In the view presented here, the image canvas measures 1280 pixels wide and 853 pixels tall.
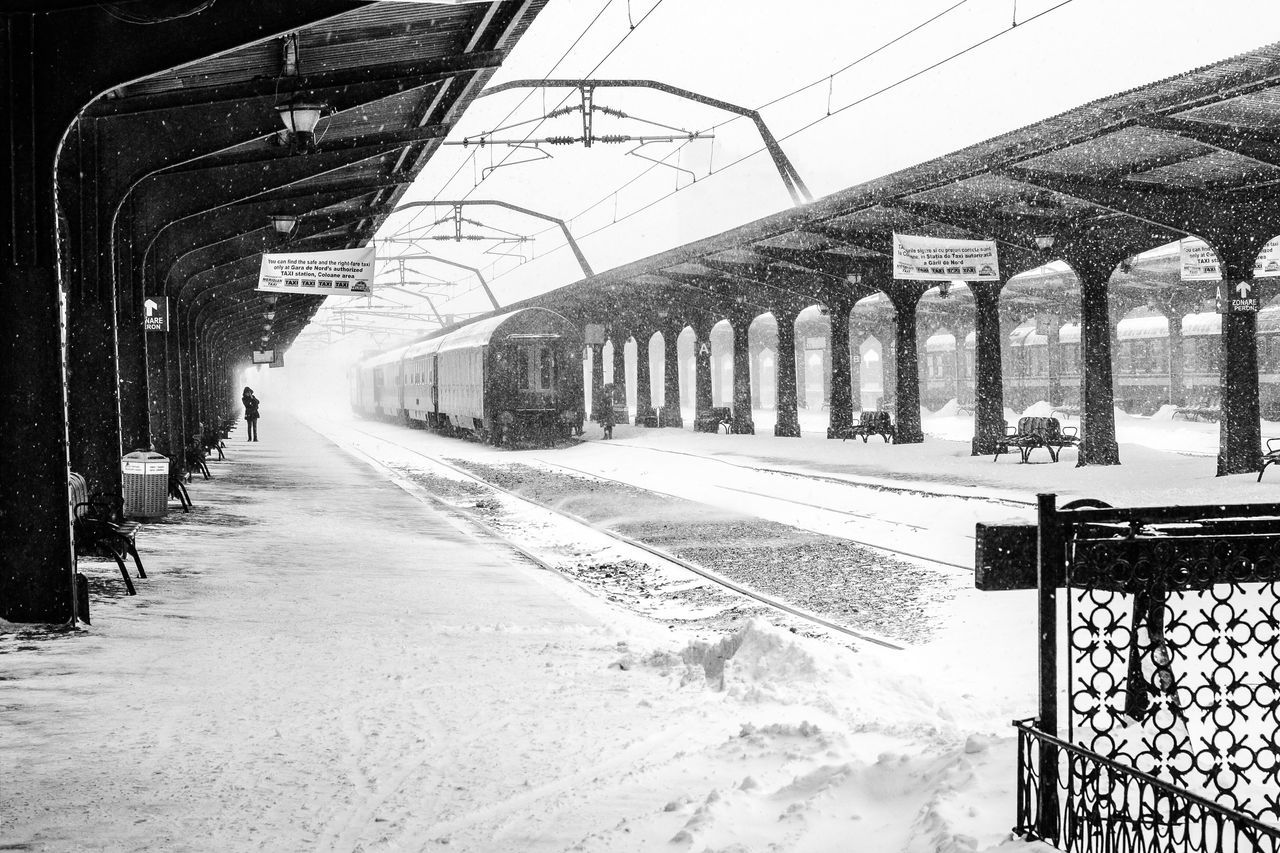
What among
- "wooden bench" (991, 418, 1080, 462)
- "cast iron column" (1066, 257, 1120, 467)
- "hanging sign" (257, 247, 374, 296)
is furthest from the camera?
"wooden bench" (991, 418, 1080, 462)

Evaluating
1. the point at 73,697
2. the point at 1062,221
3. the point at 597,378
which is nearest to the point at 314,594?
the point at 73,697

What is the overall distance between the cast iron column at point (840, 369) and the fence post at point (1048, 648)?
2312 cm

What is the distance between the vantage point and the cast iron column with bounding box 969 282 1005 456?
22438 mm

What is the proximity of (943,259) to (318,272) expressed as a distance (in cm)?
930

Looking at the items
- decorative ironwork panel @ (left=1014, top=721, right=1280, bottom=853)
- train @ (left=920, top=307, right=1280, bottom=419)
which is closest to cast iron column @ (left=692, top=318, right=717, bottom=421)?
train @ (left=920, top=307, right=1280, bottom=419)

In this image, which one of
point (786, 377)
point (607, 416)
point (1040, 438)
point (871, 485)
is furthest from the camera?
point (607, 416)

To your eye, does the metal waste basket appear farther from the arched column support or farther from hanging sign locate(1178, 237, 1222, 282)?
the arched column support

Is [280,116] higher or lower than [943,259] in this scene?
higher

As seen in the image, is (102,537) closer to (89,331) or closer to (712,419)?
(89,331)

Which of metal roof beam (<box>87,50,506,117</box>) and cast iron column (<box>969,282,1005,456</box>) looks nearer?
metal roof beam (<box>87,50,506,117</box>)

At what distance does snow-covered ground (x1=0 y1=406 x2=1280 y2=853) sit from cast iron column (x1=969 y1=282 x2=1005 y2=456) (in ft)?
38.7

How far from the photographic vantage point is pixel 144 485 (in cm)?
1181

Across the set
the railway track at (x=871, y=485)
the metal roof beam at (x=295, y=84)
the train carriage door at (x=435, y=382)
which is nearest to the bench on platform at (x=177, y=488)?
the metal roof beam at (x=295, y=84)

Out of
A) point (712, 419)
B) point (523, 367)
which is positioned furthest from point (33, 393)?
point (712, 419)
